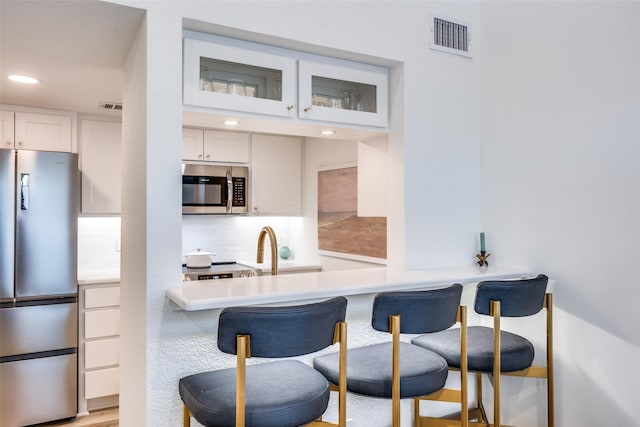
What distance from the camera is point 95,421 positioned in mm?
3002

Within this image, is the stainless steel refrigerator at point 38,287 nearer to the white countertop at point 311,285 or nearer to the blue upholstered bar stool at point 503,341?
the white countertop at point 311,285

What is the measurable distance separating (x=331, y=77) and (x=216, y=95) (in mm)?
630

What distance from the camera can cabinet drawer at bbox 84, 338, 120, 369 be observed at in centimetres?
309

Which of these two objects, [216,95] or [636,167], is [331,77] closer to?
[216,95]

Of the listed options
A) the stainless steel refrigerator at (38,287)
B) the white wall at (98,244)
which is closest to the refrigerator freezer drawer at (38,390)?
the stainless steel refrigerator at (38,287)

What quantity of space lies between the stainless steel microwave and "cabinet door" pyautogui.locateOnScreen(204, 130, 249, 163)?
93 mm

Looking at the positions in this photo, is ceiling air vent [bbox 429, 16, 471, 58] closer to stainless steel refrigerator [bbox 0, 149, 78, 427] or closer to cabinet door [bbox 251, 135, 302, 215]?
cabinet door [bbox 251, 135, 302, 215]

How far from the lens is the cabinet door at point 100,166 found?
3.44 meters

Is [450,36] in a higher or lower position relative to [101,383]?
higher

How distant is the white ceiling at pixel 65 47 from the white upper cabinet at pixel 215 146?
91 cm

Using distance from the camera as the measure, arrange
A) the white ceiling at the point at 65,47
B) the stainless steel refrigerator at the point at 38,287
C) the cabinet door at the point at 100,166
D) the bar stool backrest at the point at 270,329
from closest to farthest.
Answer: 1. the bar stool backrest at the point at 270,329
2. the white ceiling at the point at 65,47
3. the stainless steel refrigerator at the point at 38,287
4. the cabinet door at the point at 100,166

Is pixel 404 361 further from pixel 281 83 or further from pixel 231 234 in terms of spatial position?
pixel 231 234

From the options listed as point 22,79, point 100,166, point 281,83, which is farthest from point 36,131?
point 281,83

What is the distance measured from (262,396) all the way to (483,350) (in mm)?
1074
